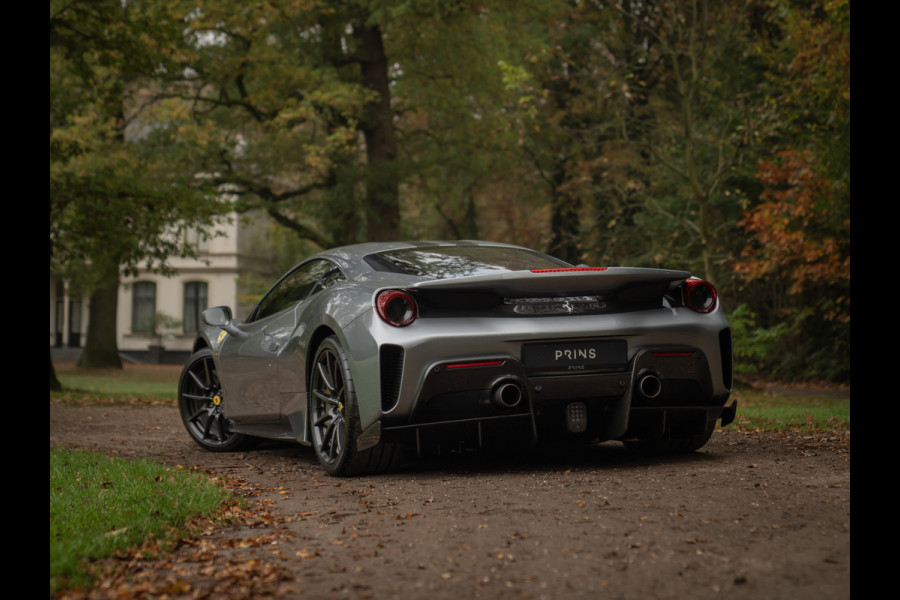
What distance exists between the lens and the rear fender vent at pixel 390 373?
5.77 meters

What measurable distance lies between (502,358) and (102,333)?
28528 millimetres

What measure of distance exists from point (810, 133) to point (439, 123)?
11109 millimetres

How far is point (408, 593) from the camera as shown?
3.56 meters

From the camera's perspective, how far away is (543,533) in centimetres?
435

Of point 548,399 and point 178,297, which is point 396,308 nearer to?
point 548,399

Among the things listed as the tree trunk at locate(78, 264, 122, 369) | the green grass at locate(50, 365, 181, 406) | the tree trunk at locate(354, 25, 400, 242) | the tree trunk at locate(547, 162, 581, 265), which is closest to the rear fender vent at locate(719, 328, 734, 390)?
the green grass at locate(50, 365, 181, 406)

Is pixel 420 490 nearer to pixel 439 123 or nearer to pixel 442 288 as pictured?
pixel 442 288

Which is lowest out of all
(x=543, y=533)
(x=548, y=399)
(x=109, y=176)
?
(x=543, y=533)

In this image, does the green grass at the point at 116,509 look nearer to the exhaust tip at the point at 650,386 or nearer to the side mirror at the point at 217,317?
the side mirror at the point at 217,317

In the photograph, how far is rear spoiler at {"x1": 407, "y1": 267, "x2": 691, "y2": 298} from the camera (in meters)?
5.84

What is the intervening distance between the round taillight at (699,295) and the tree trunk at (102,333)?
90.7ft

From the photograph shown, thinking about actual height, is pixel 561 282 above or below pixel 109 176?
below

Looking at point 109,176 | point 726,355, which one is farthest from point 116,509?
point 109,176

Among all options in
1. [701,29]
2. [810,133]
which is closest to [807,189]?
[810,133]
